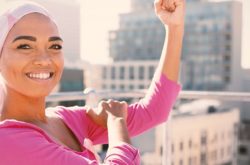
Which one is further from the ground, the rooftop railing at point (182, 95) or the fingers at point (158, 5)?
the fingers at point (158, 5)

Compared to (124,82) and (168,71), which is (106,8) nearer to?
(124,82)

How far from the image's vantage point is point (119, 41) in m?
37.2

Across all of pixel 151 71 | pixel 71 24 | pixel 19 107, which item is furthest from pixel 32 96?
pixel 151 71

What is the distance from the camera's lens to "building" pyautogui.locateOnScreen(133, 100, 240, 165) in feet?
80.0

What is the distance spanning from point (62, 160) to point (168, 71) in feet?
1.21

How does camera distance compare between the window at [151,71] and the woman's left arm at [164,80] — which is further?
the window at [151,71]

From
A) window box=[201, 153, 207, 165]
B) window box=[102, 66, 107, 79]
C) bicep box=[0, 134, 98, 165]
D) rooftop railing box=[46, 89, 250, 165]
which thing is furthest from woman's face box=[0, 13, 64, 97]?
window box=[102, 66, 107, 79]

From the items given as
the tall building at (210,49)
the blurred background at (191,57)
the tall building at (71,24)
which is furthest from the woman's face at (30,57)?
the tall building at (210,49)

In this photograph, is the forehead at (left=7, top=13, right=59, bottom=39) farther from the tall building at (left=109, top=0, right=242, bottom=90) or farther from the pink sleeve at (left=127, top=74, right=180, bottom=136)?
the tall building at (left=109, top=0, right=242, bottom=90)

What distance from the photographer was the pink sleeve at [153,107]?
89cm

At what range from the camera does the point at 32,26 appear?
2.18 ft

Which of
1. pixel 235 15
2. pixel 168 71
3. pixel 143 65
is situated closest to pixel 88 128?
pixel 168 71

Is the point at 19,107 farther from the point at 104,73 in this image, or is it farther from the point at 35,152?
the point at 104,73

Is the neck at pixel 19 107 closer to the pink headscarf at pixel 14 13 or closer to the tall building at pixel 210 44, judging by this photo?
the pink headscarf at pixel 14 13
